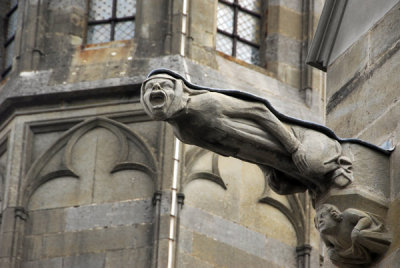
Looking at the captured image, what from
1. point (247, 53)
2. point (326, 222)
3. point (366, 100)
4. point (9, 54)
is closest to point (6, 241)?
point (9, 54)

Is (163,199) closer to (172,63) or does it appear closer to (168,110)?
(172,63)

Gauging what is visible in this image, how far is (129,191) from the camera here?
19.4 m

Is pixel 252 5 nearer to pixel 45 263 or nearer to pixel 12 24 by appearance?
pixel 12 24

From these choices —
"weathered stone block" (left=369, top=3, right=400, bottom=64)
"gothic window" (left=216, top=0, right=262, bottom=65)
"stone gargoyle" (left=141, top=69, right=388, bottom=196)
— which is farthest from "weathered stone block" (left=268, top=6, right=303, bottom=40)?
"stone gargoyle" (left=141, top=69, right=388, bottom=196)

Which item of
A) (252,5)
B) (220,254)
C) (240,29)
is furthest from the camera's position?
(252,5)

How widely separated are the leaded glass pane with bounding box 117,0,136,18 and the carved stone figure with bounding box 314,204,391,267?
12.0 meters

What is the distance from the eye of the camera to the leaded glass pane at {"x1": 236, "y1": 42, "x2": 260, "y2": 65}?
21250 millimetres

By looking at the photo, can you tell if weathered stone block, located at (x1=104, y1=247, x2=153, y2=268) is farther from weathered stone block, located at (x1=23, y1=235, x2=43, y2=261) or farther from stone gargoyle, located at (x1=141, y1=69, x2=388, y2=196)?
stone gargoyle, located at (x1=141, y1=69, x2=388, y2=196)

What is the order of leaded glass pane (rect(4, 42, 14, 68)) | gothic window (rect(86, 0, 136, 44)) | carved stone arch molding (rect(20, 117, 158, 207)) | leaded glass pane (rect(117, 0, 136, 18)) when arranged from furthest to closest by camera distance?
leaded glass pane (rect(4, 42, 14, 68))
leaded glass pane (rect(117, 0, 136, 18))
gothic window (rect(86, 0, 136, 44))
carved stone arch molding (rect(20, 117, 158, 207))

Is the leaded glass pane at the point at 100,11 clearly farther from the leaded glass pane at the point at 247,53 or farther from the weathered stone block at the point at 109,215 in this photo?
the weathered stone block at the point at 109,215

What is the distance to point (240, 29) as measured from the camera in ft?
70.5

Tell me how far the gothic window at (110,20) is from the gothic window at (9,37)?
1.02 metres

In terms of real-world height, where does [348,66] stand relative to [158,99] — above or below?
above

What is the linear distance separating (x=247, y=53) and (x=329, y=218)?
477 inches
